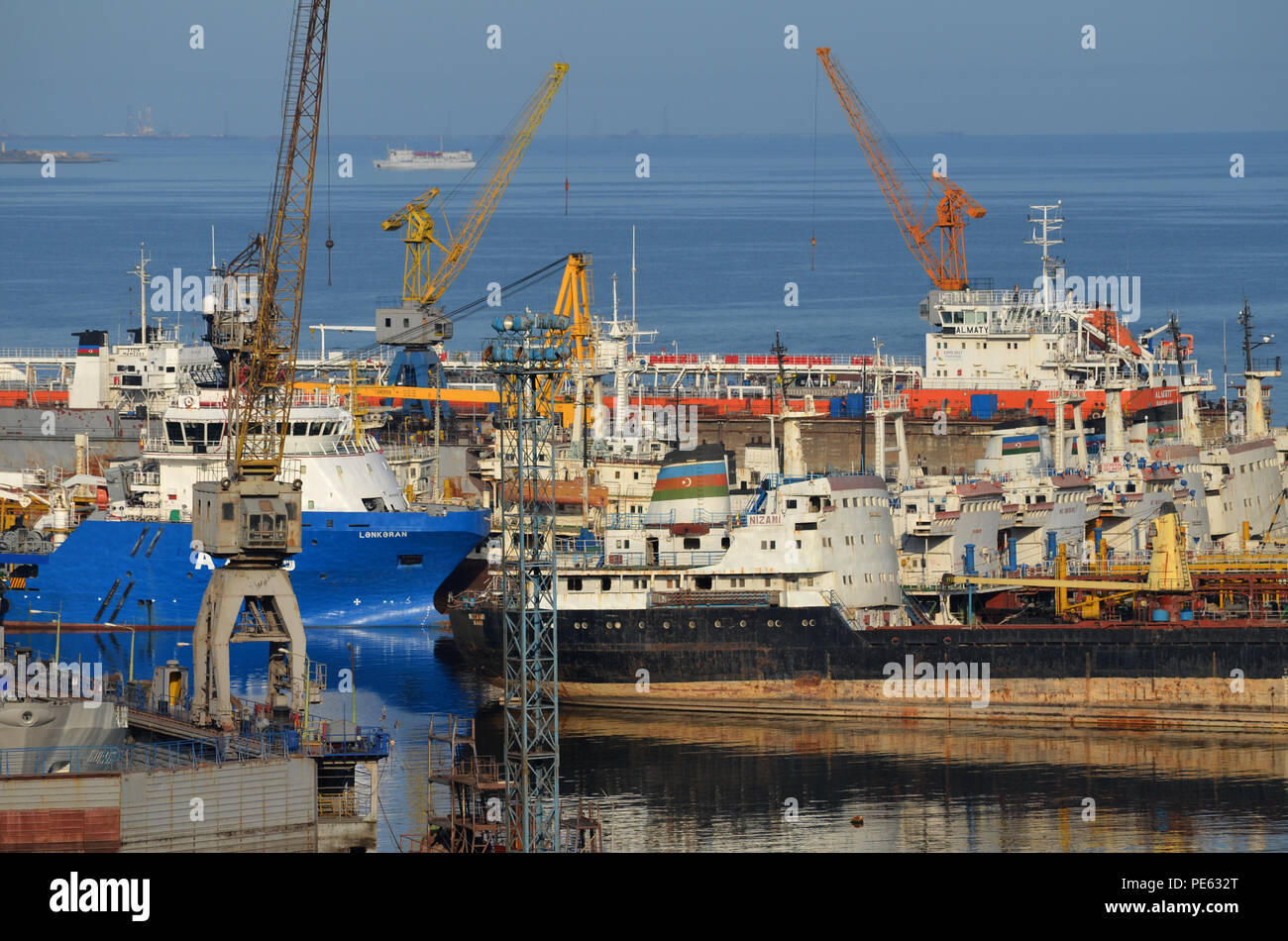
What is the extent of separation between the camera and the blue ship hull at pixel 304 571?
242ft

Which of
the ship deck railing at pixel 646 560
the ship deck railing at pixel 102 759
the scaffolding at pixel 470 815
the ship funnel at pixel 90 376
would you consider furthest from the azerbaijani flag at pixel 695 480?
the ship funnel at pixel 90 376

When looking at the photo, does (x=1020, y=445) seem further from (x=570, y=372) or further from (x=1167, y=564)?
(x=570, y=372)

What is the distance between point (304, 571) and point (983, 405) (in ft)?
103

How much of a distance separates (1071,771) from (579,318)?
3369 centimetres

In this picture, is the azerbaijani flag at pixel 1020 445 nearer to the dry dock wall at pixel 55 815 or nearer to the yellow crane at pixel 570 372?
the yellow crane at pixel 570 372

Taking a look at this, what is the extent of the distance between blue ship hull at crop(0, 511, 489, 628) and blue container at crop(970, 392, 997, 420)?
2561 centimetres

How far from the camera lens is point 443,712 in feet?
199

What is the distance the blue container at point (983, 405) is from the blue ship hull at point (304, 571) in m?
25.6

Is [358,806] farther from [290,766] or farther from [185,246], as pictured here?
[185,246]

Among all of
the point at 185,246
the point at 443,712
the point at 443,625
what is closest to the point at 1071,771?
the point at 443,712

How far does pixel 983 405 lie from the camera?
92.9m
